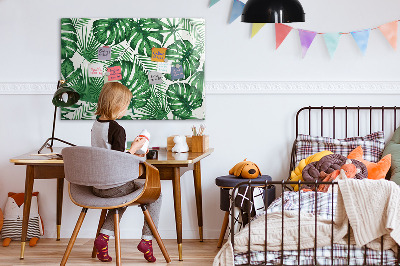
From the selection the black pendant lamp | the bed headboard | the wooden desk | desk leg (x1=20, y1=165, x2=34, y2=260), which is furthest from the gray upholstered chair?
the bed headboard

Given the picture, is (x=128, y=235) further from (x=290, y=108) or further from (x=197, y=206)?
(x=290, y=108)

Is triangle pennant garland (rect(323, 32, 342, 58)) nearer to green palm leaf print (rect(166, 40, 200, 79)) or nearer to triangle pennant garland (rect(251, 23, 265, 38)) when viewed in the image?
triangle pennant garland (rect(251, 23, 265, 38))

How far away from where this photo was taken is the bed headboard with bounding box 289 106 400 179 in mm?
4297

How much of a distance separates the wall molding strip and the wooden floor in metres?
1.10

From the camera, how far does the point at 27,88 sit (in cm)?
439

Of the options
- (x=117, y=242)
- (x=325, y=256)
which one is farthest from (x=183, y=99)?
(x=325, y=256)

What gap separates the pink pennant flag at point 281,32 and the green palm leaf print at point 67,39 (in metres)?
1.45

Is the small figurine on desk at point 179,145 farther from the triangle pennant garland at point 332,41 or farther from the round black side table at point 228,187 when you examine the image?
the triangle pennant garland at point 332,41

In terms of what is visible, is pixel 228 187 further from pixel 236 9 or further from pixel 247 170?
pixel 236 9

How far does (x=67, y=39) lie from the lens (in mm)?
4367

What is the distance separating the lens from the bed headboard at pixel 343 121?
14.1 feet

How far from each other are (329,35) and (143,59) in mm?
1337

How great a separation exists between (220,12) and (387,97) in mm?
1338

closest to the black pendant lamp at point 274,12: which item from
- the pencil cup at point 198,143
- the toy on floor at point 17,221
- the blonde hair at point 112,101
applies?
the blonde hair at point 112,101
